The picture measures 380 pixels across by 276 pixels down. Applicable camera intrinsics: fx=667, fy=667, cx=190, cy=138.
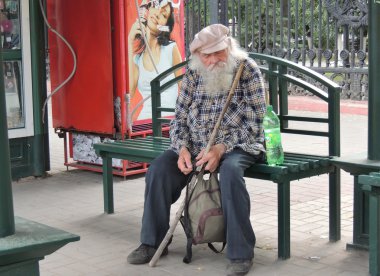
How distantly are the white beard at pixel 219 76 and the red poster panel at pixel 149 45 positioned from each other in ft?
7.54

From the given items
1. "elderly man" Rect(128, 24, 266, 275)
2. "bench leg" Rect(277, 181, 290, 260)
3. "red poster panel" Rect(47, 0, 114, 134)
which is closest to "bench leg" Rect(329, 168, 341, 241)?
"bench leg" Rect(277, 181, 290, 260)

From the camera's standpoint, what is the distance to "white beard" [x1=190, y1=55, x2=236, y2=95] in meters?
4.13

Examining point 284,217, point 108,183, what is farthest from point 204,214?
point 108,183

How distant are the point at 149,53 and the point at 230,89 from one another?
8.08ft

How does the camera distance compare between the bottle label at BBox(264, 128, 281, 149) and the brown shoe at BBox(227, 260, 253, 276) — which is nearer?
the brown shoe at BBox(227, 260, 253, 276)

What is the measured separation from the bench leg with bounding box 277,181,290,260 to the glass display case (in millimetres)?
3229

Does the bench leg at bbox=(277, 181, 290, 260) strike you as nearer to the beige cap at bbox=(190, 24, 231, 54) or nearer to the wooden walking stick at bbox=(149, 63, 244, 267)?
the wooden walking stick at bbox=(149, 63, 244, 267)

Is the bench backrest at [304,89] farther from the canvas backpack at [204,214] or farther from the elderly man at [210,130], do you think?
the canvas backpack at [204,214]

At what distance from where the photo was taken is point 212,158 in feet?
13.2

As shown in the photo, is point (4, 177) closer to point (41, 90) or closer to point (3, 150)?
point (3, 150)

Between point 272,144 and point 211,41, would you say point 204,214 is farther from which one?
point 211,41

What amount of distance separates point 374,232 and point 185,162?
123 cm

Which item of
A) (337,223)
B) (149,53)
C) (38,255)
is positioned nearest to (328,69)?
(149,53)

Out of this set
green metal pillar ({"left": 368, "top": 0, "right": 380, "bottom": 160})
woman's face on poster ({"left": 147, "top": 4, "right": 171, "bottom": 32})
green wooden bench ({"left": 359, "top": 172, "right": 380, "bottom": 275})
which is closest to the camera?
green wooden bench ({"left": 359, "top": 172, "right": 380, "bottom": 275})
